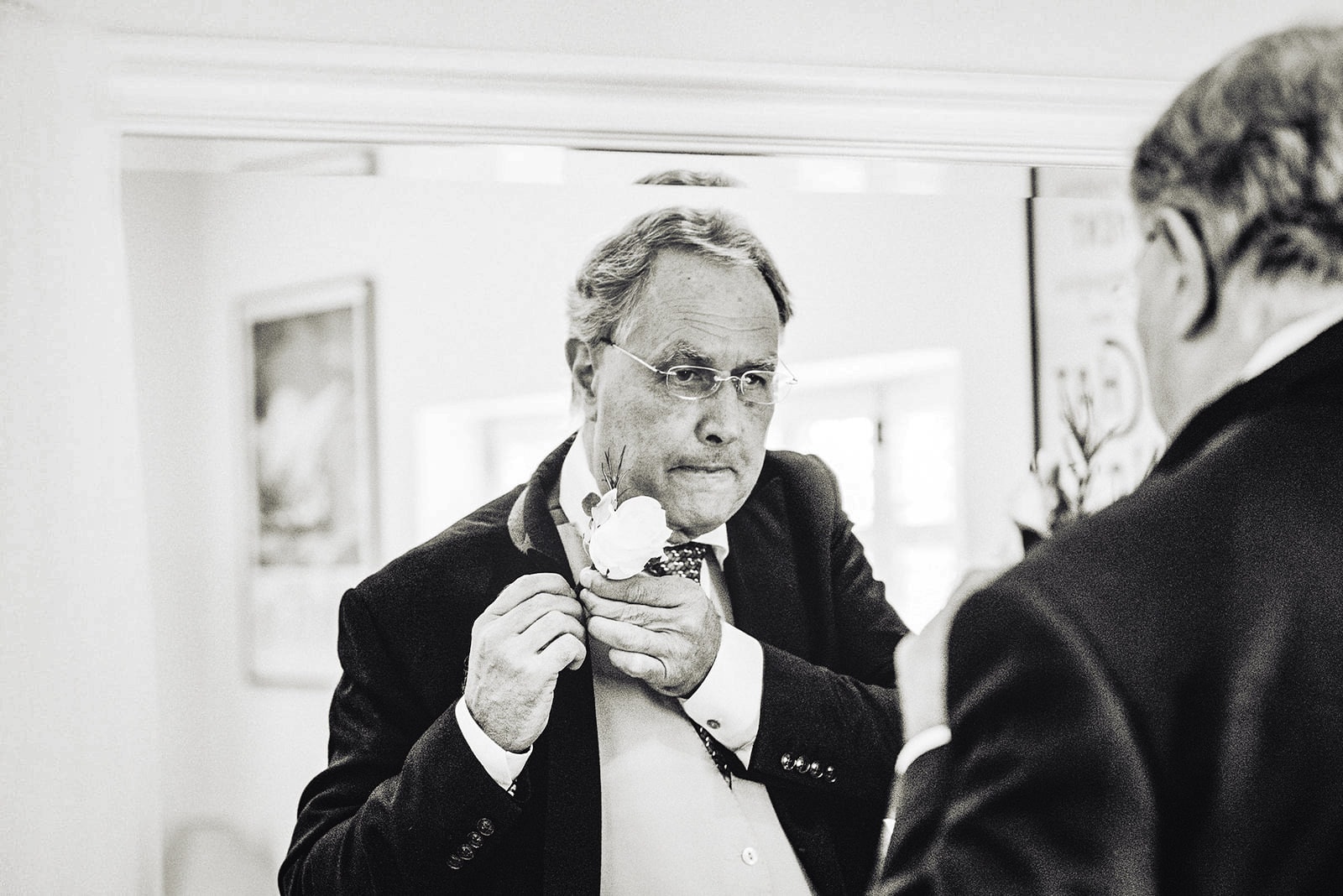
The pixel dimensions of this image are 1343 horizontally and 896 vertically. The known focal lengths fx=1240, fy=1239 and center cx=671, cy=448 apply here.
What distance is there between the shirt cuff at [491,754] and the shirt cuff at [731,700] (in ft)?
0.82

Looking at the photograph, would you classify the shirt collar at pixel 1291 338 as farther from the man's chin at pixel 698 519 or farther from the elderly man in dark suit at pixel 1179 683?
the man's chin at pixel 698 519

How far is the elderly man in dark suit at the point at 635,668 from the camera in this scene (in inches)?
66.7

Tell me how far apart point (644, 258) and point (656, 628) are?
0.54 meters

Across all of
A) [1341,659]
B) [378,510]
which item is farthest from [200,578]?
[1341,659]

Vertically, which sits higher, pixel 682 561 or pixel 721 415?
pixel 721 415

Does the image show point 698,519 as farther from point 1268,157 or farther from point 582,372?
point 1268,157

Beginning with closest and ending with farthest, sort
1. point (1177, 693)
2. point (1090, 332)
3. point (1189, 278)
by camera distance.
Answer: point (1177, 693) < point (1189, 278) < point (1090, 332)

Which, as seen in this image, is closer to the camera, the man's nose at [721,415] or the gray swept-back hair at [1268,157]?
the gray swept-back hair at [1268,157]

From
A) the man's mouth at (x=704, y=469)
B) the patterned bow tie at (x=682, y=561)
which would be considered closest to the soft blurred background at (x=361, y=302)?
the man's mouth at (x=704, y=469)

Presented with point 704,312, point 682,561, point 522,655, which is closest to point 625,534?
point 682,561

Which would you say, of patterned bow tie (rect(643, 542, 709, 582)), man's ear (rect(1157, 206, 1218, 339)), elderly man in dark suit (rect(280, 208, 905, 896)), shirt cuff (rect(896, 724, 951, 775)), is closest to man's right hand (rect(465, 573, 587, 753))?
elderly man in dark suit (rect(280, 208, 905, 896))

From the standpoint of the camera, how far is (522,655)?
5.63 feet

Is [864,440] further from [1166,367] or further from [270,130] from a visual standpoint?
[270,130]

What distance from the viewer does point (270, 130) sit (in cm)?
184
